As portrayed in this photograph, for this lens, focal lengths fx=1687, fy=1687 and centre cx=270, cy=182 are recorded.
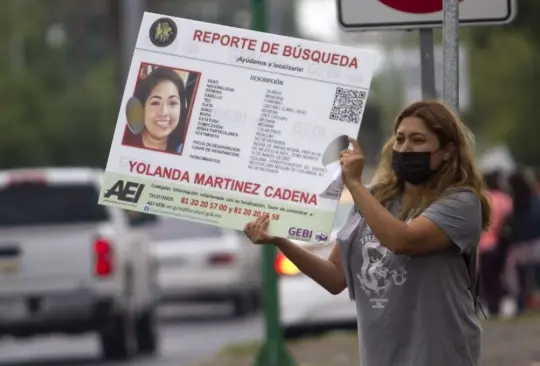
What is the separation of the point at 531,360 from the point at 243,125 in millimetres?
7179

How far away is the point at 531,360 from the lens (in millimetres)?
12164

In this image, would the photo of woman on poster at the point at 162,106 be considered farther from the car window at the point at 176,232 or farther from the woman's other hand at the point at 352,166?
the car window at the point at 176,232

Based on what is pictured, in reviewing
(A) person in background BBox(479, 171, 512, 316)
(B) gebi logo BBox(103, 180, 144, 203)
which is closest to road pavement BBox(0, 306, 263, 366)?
(A) person in background BBox(479, 171, 512, 316)

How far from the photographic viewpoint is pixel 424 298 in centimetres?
514

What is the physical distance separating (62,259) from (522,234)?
6072 millimetres

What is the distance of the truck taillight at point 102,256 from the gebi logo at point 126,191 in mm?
9623

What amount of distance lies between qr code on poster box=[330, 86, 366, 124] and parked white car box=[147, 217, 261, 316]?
17.5m

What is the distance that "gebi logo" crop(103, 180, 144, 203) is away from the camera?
17.9 feet

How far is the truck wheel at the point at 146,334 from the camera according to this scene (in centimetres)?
1702

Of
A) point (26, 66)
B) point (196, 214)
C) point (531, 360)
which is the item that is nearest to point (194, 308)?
point (531, 360)

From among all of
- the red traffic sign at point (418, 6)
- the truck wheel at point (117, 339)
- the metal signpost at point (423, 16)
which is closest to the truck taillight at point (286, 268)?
the truck wheel at point (117, 339)

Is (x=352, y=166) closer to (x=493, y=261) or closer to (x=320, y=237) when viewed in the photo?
(x=320, y=237)

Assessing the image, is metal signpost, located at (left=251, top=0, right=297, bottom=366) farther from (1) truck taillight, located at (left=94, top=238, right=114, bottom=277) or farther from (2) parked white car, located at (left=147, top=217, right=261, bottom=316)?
(2) parked white car, located at (left=147, top=217, right=261, bottom=316)

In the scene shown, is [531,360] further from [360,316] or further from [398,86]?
[398,86]
